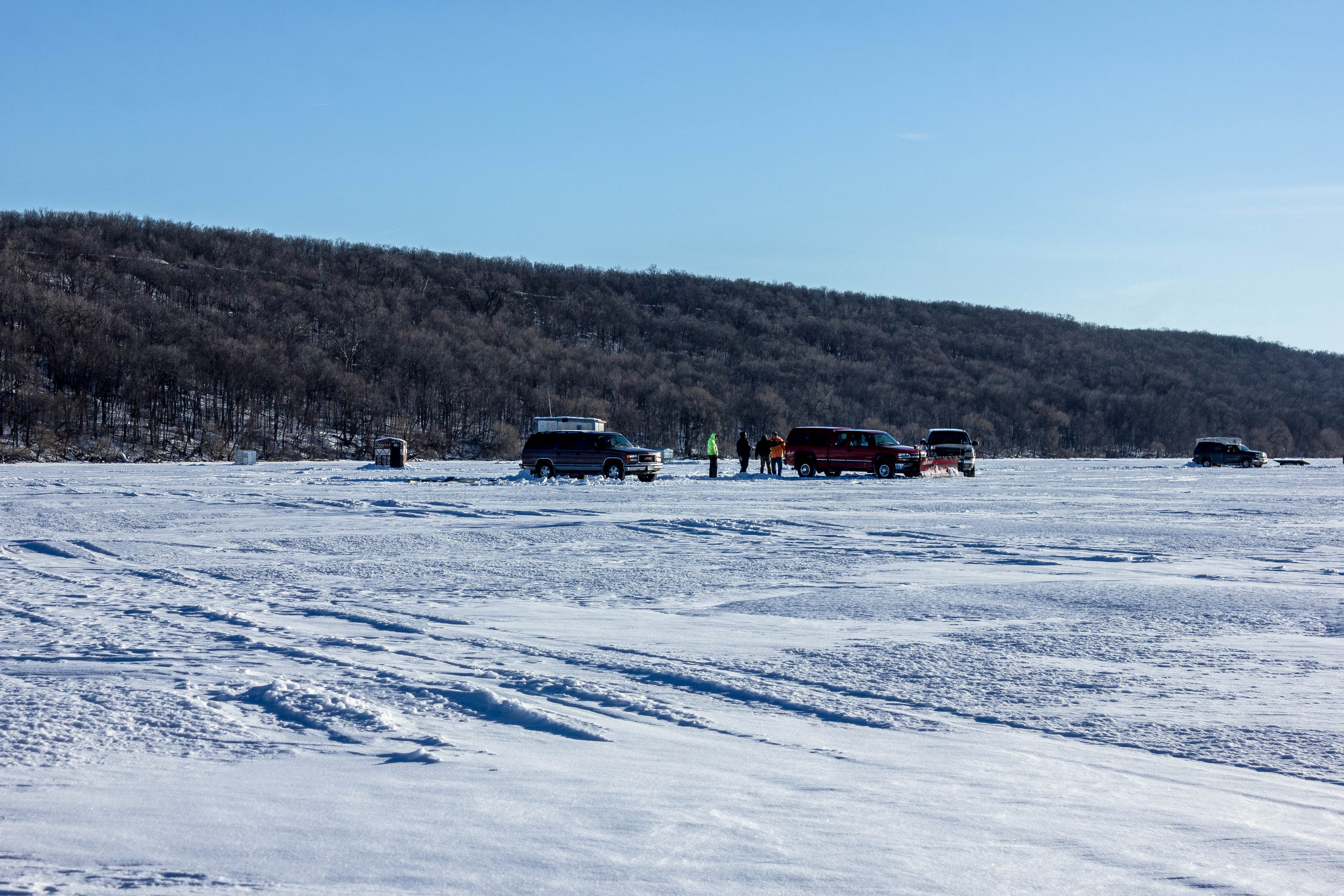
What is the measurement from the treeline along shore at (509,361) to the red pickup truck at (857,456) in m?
38.4

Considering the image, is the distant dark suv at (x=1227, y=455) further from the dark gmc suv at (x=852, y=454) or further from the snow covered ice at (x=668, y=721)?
the snow covered ice at (x=668, y=721)

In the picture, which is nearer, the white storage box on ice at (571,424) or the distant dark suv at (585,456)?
the distant dark suv at (585,456)

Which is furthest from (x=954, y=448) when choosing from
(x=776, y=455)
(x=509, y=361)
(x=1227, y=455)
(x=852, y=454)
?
(x=509, y=361)

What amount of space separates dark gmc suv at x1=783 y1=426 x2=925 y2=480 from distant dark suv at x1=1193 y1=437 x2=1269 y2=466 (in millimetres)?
29946

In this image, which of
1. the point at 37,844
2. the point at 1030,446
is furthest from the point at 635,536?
the point at 1030,446

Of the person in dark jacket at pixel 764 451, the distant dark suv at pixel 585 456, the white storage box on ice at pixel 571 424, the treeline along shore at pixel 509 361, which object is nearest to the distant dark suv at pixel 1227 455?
→ the person in dark jacket at pixel 764 451

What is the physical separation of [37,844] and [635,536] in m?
12.1

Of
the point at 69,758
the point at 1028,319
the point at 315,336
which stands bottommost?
the point at 69,758

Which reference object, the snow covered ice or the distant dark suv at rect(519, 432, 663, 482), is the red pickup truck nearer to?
the distant dark suv at rect(519, 432, 663, 482)

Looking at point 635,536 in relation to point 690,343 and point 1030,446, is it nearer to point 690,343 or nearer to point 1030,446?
point 1030,446

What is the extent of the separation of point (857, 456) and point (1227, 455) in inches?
1277

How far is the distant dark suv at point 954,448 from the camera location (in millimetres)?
39000

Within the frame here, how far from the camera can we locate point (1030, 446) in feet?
379

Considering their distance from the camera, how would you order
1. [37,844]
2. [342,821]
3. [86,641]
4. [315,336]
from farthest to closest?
[315,336], [86,641], [342,821], [37,844]
